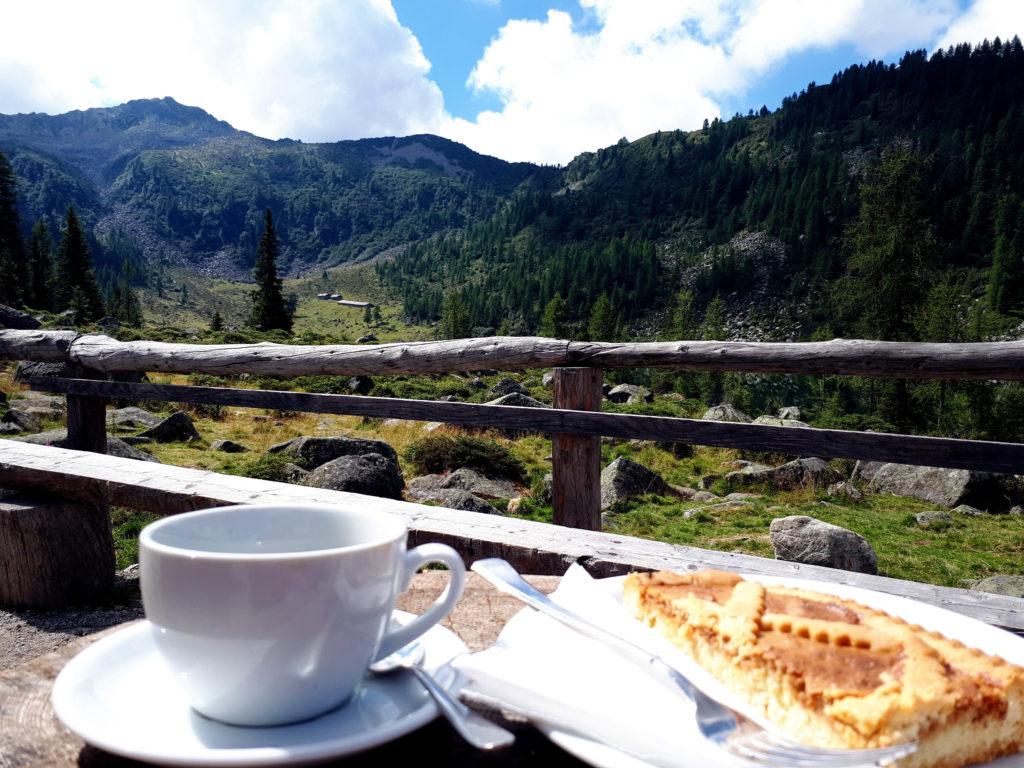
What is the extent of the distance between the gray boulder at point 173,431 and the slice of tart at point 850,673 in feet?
47.5

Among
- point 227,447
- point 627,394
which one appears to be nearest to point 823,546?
point 227,447

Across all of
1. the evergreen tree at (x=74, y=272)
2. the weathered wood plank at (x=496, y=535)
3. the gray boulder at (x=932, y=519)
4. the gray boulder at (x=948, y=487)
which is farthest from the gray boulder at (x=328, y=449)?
the evergreen tree at (x=74, y=272)

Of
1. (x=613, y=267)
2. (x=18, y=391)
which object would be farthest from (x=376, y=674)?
(x=613, y=267)

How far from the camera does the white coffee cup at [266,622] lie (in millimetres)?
656

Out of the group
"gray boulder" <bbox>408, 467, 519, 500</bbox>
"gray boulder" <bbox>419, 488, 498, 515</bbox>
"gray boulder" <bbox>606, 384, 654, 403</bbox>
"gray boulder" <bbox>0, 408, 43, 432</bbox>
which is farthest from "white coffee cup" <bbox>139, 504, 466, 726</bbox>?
"gray boulder" <bbox>606, 384, 654, 403</bbox>

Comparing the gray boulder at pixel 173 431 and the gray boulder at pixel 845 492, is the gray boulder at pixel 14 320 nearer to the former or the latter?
the gray boulder at pixel 173 431

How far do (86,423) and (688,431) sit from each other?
4.21 m

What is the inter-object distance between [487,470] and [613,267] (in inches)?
3768

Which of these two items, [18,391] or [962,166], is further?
[962,166]

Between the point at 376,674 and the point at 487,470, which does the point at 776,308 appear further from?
the point at 376,674

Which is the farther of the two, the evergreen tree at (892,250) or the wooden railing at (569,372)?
the evergreen tree at (892,250)

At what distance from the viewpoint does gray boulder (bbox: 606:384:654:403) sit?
27.1 metres

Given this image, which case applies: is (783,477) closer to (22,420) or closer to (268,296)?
(22,420)

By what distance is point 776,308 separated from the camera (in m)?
89.8
